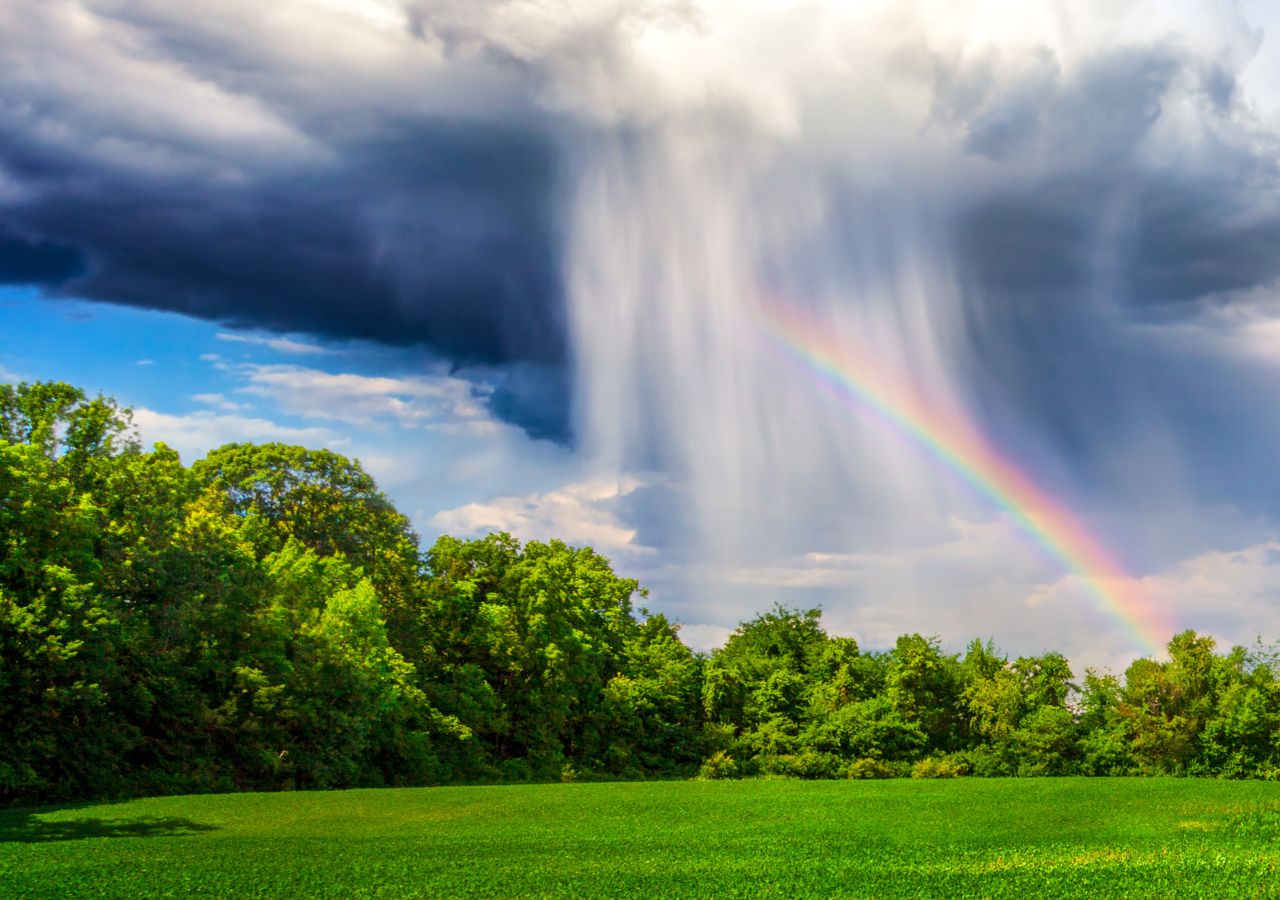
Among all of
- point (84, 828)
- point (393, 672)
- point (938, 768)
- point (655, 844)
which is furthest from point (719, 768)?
point (84, 828)

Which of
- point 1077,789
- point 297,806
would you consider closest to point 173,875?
point 297,806

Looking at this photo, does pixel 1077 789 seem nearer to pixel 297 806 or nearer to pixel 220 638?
pixel 297 806

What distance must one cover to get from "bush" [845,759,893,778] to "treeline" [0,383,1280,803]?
7.4 inches

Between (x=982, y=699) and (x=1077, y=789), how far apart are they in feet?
61.3

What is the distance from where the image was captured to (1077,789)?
56344 mm

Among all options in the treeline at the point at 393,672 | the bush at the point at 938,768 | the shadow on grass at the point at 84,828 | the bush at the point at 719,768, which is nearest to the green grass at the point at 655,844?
the shadow on grass at the point at 84,828

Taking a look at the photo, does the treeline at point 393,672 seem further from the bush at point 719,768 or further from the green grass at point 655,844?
the green grass at point 655,844

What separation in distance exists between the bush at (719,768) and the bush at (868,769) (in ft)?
24.7

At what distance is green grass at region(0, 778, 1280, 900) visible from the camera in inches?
1061

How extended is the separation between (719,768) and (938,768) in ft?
45.9

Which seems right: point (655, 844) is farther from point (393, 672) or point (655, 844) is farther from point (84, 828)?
point (393, 672)

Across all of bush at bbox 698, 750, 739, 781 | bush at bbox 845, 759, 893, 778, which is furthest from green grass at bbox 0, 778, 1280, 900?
bush at bbox 698, 750, 739, 781

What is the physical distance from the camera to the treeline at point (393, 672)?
47.0 m

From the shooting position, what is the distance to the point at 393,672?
6347 cm
